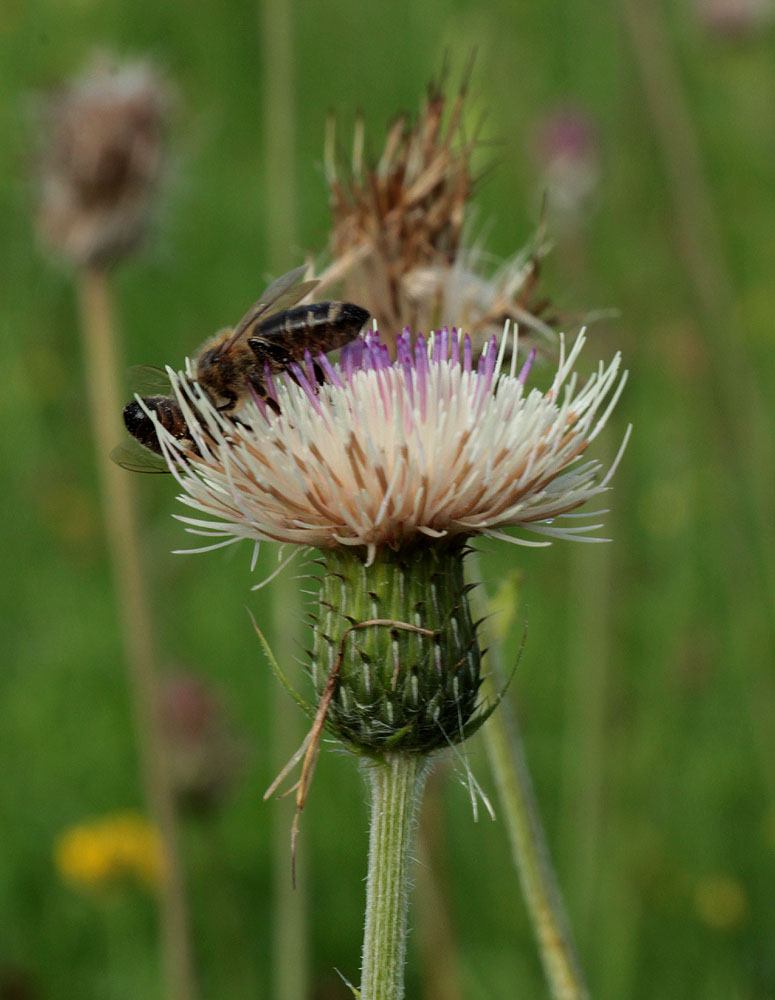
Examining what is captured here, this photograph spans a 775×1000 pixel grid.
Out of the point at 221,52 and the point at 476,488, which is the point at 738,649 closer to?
the point at 476,488

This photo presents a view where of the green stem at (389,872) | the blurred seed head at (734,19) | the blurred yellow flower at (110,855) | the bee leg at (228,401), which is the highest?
the blurred seed head at (734,19)

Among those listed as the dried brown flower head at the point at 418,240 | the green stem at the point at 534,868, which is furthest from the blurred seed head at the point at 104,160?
the green stem at the point at 534,868

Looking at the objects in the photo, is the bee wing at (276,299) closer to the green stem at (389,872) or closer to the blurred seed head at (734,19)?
the green stem at (389,872)

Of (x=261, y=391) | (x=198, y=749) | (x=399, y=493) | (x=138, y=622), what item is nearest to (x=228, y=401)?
(x=261, y=391)

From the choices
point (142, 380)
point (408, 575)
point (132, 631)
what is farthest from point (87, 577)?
point (408, 575)

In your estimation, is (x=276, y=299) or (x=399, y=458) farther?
(x=276, y=299)

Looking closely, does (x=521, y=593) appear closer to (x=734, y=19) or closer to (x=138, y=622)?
(x=138, y=622)
